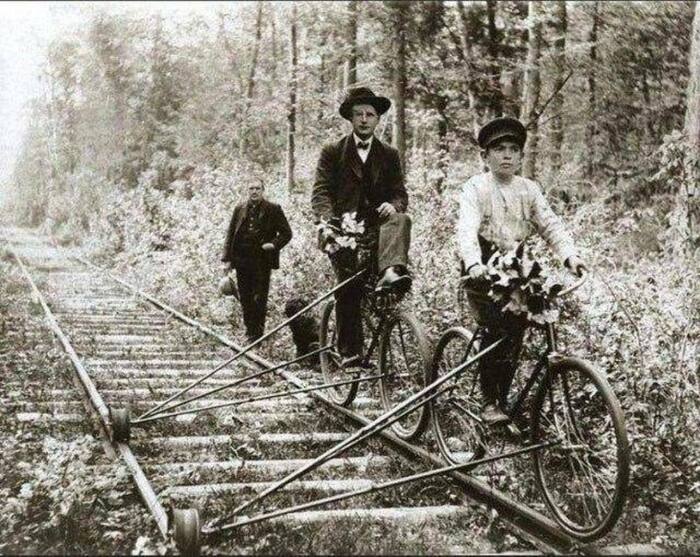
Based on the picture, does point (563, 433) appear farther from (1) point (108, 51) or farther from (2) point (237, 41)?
(1) point (108, 51)

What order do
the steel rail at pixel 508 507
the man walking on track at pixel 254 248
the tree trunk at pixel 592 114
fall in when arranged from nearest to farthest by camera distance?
the steel rail at pixel 508 507
the man walking on track at pixel 254 248
the tree trunk at pixel 592 114

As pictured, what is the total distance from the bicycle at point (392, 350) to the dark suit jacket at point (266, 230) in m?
3.49

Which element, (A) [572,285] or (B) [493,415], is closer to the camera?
(A) [572,285]

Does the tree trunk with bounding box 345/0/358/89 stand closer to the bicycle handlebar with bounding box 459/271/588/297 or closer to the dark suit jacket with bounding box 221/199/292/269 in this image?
the dark suit jacket with bounding box 221/199/292/269

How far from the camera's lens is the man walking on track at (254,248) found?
31.7 ft

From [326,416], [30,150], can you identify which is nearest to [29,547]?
[326,416]

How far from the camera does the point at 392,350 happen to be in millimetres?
5809

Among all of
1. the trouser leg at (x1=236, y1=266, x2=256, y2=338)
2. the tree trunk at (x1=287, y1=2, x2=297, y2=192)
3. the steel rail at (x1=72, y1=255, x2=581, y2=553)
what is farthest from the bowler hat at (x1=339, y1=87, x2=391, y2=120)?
the tree trunk at (x1=287, y1=2, x2=297, y2=192)

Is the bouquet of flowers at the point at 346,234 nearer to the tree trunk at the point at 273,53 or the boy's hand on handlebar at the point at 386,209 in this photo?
the boy's hand on handlebar at the point at 386,209

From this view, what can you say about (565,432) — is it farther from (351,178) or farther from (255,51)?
(255,51)

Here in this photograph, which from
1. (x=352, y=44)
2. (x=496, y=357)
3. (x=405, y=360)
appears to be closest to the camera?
(x=496, y=357)

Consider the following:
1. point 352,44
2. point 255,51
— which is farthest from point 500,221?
point 255,51

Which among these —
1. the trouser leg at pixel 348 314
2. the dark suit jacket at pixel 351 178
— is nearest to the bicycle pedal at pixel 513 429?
the trouser leg at pixel 348 314

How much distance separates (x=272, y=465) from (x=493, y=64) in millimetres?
12223
